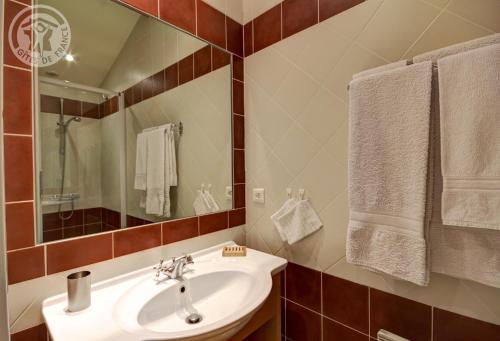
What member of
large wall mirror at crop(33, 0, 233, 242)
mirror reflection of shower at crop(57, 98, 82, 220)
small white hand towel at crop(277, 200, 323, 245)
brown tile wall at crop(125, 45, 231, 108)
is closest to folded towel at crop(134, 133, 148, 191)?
large wall mirror at crop(33, 0, 233, 242)

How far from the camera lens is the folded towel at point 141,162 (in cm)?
117

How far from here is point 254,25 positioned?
1492 millimetres

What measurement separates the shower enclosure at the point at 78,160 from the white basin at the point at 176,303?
259 millimetres

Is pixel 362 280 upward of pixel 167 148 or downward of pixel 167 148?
downward

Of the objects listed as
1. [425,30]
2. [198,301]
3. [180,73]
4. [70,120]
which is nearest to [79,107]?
[70,120]

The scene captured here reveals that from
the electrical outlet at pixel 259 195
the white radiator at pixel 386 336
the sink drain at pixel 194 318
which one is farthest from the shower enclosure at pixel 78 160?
the white radiator at pixel 386 336

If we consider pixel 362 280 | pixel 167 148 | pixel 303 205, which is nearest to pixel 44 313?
pixel 167 148

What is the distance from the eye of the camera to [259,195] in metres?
1.47

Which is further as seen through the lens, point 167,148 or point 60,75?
point 167,148

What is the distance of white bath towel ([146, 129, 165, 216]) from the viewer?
1203 mm

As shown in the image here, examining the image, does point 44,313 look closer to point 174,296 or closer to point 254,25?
point 174,296

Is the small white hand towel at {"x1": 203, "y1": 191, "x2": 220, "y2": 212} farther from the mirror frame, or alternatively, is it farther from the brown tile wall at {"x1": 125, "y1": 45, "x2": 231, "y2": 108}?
the brown tile wall at {"x1": 125, "y1": 45, "x2": 231, "y2": 108}

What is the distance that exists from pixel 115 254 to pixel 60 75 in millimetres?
728

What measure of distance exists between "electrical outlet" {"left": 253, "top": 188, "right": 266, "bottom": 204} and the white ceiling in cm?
94
